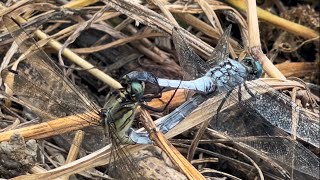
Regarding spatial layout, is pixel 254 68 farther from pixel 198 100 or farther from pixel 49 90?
pixel 49 90

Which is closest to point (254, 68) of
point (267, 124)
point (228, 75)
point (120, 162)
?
point (228, 75)

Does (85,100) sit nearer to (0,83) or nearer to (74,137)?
(74,137)

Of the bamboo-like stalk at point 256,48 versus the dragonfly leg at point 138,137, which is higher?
the bamboo-like stalk at point 256,48

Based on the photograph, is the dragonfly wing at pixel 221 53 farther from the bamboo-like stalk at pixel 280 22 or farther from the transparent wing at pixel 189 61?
the bamboo-like stalk at pixel 280 22

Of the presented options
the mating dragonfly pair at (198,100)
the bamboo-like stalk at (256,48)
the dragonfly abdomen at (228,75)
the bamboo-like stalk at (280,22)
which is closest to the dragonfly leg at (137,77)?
the mating dragonfly pair at (198,100)

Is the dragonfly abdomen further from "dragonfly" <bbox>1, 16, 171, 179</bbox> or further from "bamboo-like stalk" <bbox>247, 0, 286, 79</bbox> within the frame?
"dragonfly" <bbox>1, 16, 171, 179</bbox>

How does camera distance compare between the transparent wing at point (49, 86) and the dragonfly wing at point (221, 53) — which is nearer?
the transparent wing at point (49, 86)

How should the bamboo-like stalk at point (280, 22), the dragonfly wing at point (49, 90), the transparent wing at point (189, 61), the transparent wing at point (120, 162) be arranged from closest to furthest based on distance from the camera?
the transparent wing at point (120, 162), the dragonfly wing at point (49, 90), the transparent wing at point (189, 61), the bamboo-like stalk at point (280, 22)

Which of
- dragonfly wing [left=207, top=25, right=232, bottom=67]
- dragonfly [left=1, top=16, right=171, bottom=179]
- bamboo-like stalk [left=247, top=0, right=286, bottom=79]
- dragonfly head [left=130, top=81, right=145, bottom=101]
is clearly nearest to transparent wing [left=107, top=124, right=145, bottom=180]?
dragonfly [left=1, top=16, right=171, bottom=179]
